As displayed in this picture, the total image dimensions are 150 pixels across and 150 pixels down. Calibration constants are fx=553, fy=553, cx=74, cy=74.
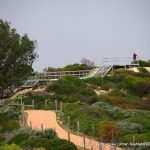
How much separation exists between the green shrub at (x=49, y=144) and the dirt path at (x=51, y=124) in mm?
2170

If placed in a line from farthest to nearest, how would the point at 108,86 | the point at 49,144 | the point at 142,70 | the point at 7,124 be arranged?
the point at 142,70, the point at 108,86, the point at 7,124, the point at 49,144

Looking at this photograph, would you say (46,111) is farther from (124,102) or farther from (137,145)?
(137,145)

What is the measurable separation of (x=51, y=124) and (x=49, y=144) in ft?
36.3

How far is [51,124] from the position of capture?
40.2m

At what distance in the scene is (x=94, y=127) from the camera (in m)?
35.6

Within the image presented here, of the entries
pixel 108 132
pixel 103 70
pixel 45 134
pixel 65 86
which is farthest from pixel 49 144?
pixel 103 70

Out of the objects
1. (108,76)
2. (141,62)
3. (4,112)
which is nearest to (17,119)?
(4,112)

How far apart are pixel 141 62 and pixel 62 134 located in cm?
4592

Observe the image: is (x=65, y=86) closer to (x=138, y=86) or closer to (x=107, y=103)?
(x=107, y=103)

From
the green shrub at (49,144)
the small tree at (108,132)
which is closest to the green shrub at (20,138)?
the green shrub at (49,144)

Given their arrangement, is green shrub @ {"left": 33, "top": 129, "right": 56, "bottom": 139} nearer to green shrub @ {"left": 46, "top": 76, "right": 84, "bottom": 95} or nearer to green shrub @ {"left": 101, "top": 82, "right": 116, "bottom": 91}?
green shrub @ {"left": 46, "top": 76, "right": 84, "bottom": 95}

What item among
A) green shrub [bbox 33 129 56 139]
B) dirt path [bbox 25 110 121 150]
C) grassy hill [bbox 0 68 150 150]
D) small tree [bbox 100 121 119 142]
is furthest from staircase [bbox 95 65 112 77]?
small tree [bbox 100 121 119 142]

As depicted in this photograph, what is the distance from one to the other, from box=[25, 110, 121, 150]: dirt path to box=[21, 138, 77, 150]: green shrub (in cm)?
217

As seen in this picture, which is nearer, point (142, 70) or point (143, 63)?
point (142, 70)
